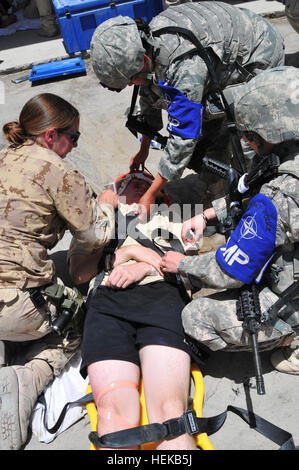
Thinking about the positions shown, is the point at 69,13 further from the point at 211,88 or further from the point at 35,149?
the point at 35,149

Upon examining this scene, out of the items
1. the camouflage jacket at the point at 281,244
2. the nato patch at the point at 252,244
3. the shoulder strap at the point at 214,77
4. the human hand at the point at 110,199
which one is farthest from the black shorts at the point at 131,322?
the shoulder strap at the point at 214,77

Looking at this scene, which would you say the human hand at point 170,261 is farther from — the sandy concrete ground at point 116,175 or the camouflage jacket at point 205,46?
the camouflage jacket at point 205,46

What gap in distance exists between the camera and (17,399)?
2422mm

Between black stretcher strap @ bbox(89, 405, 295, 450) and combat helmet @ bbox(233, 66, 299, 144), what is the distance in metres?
1.40

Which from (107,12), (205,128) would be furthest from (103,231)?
(107,12)

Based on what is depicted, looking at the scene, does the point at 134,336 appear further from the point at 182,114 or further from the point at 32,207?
the point at 182,114

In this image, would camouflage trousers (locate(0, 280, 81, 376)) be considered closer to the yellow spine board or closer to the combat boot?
the combat boot

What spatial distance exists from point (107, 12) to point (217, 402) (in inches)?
226

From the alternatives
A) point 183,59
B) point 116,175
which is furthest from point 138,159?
point 183,59

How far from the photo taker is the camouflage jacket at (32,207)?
2.43 m

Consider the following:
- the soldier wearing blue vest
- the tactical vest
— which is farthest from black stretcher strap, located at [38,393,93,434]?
the tactical vest

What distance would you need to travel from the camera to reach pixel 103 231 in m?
2.74

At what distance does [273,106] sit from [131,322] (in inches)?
53.8

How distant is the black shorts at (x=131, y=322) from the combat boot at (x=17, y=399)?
284 mm
